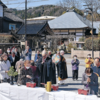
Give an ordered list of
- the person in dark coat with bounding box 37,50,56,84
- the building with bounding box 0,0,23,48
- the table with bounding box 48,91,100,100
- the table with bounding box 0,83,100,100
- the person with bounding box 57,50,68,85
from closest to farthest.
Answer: the table with bounding box 48,91,100,100, the table with bounding box 0,83,100,100, the person in dark coat with bounding box 37,50,56,84, the person with bounding box 57,50,68,85, the building with bounding box 0,0,23,48

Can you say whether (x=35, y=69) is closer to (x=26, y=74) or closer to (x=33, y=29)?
(x=26, y=74)

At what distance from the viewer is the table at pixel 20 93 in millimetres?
5374

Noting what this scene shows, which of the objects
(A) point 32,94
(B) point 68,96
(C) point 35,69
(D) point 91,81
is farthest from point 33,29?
(B) point 68,96

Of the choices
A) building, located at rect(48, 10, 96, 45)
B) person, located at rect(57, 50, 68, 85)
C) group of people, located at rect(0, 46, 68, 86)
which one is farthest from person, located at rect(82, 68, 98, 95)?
building, located at rect(48, 10, 96, 45)

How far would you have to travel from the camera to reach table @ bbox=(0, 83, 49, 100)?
17.6 feet

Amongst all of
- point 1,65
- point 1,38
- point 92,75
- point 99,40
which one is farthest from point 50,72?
point 1,38

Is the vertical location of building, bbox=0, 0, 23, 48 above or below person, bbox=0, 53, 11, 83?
above

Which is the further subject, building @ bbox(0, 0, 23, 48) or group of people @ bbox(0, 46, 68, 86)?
building @ bbox(0, 0, 23, 48)

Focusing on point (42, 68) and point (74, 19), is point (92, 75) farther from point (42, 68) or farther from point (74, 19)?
point (74, 19)

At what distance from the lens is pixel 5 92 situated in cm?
584

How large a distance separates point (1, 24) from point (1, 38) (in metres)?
8.12

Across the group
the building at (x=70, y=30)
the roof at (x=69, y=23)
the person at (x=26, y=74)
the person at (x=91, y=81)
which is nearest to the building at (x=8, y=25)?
the roof at (x=69, y=23)

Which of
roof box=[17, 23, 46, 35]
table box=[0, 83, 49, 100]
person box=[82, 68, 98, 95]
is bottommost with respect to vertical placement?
table box=[0, 83, 49, 100]

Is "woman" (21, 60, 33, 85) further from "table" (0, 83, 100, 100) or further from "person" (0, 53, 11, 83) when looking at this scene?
"person" (0, 53, 11, 83)
